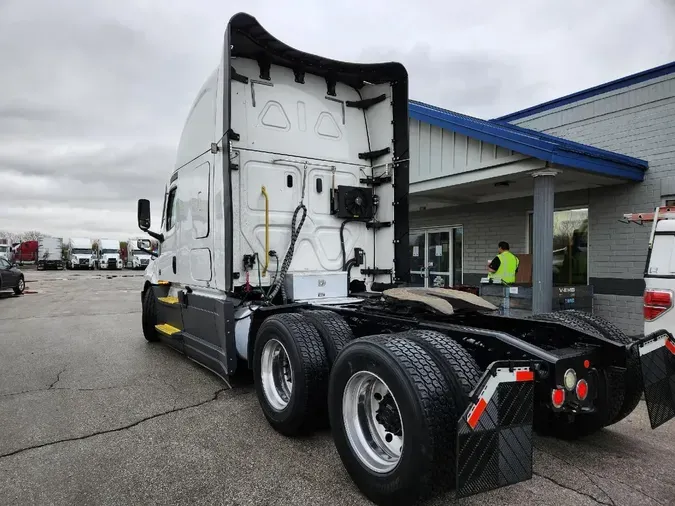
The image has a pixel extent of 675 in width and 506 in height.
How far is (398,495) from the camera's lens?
103 inches

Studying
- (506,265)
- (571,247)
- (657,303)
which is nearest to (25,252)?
(506,265)

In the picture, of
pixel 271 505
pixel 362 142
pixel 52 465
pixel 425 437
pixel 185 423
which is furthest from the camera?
pixel 362 142

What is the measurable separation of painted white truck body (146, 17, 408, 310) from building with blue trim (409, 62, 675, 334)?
2814 millimetres

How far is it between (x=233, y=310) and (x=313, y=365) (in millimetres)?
1490

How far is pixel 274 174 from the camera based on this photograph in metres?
5.56

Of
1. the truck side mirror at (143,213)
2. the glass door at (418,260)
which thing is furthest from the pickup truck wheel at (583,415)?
the glass door at (418,260)

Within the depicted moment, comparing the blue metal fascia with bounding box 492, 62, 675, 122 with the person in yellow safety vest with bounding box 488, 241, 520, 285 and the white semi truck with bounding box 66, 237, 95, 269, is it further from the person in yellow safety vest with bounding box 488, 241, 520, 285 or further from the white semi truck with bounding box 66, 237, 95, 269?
the white semi truck with bounding box 66, 237, 95, 269

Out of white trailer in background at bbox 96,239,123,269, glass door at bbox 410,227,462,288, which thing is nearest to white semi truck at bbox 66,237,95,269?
white trailer in background at bbox 96,239,123,269

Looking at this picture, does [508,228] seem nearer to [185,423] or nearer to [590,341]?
[590,341]

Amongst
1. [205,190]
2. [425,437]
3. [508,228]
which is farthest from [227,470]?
[508,228]

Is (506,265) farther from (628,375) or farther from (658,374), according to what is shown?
(658,374)

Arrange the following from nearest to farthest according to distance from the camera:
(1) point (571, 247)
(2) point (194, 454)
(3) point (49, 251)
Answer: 1. (2) point (194, 454)
2. (1) point (571, 247)
3. (3) point (49, 251)

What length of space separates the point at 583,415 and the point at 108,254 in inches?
1939

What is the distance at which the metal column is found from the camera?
7383 mm
